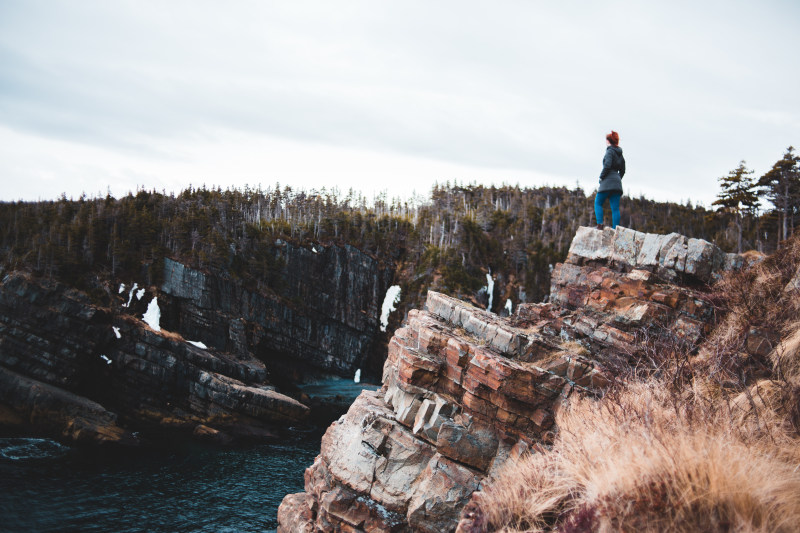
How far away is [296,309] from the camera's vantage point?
7200cm

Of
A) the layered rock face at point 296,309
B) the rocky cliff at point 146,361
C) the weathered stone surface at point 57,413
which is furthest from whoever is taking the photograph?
the layered rock face at point 296,309

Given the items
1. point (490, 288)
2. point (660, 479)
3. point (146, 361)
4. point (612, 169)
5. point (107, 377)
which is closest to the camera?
point (660, 479)

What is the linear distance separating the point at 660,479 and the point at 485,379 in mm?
7379

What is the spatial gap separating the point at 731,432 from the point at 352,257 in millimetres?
76483

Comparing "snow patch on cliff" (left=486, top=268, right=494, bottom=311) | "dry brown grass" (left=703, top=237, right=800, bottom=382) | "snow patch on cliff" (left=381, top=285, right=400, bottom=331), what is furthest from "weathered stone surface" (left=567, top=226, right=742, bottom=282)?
"snow patch on cliff" (left=486, top=268, right=494, bottom=311)

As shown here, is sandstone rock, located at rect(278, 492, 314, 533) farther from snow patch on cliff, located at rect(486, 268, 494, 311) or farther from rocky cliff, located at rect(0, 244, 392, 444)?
snow patch on cliff, located at rect(486, 268, 494, 311)

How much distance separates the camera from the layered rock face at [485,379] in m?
12.5

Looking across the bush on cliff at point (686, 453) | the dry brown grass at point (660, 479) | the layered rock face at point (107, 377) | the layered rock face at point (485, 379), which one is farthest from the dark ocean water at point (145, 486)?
the dry brown grass at point (660, 479)

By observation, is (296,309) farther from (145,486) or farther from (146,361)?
(145,486)

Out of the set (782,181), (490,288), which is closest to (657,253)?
(782,181)

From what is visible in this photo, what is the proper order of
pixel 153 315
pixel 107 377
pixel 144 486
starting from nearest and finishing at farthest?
1. pixel 144 486
2. pixel 107 377
3. pixel 153 315

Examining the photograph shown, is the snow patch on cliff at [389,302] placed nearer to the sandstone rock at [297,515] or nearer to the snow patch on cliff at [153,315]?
the snow patch on cliff at [153,315]

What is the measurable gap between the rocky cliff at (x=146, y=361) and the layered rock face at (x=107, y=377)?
0.09 metres

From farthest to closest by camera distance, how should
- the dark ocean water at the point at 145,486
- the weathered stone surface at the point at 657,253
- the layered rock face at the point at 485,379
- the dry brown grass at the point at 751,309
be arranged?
the dark ocean water at the point at 145,486 → the weathered stone surface at the point at 657,253 → the layered rock face at the point at 485,379 → the dry brown grass at the point at 751,309
